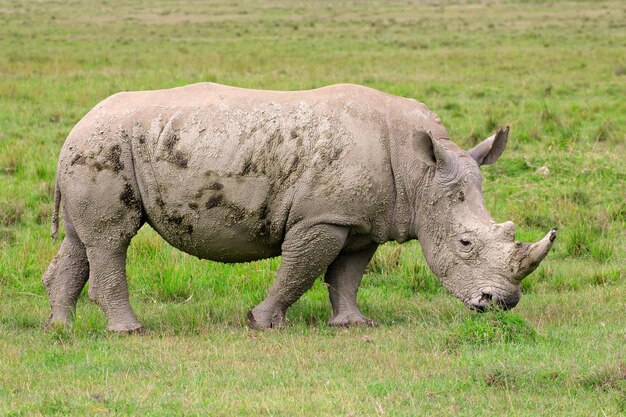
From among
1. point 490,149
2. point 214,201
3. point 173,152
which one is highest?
point 173,152

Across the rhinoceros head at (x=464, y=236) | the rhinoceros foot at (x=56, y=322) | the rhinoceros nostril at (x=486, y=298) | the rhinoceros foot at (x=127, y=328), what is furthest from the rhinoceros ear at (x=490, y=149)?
the rhinoceros foot at (x=56, y=322)

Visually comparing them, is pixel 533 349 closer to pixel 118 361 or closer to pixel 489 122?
pixel 118 361

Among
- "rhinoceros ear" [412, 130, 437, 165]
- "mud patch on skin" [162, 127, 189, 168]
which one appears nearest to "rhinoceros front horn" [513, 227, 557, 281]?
"rhinoceros ear" [412, 130, 437, 165]

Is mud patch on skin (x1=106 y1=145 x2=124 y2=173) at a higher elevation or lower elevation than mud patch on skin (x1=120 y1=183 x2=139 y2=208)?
higher

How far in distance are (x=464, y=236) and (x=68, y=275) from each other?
9.43 feet

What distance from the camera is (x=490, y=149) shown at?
7754mm

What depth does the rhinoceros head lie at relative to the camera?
23.3 ft

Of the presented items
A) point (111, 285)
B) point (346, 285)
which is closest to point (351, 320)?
point (346, 285)

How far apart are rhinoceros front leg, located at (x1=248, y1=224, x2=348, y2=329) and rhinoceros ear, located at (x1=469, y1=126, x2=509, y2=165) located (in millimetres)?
1158

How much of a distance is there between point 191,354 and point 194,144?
4.99 ft

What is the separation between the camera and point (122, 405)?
553 centimetres

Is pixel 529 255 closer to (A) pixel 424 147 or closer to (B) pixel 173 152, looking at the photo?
(A) pixel 424 147

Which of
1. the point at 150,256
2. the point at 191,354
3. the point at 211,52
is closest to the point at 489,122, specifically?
the point at 150,256

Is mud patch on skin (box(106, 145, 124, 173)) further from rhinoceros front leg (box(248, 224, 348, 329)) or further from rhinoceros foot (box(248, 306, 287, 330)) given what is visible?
rhinoceros foot (box(248, 306, 287, 330))
